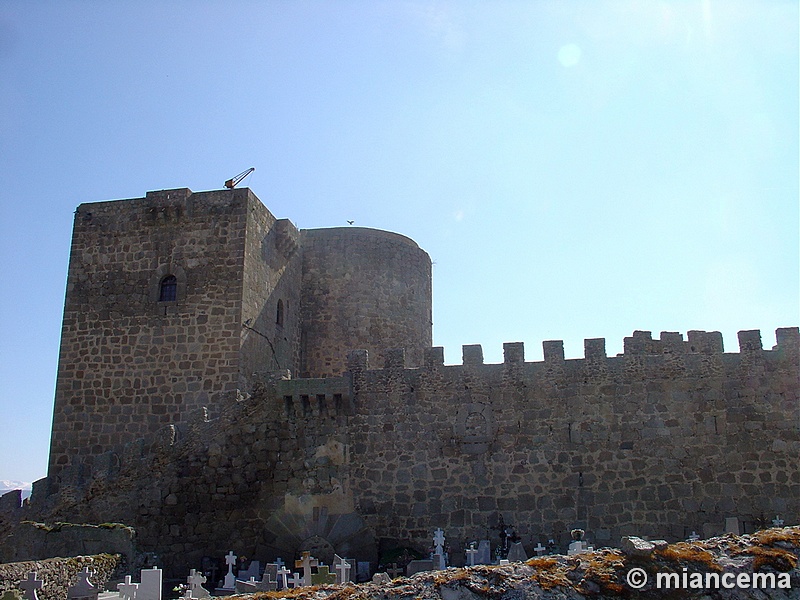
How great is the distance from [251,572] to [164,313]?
701 centimetres

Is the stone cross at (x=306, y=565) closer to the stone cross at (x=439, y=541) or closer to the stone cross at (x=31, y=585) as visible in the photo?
the stone cross at (x=439, y=541)

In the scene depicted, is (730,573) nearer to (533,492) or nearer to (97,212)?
(533,492)

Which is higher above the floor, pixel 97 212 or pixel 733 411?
pixel 97 212

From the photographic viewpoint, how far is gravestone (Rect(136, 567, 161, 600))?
32.3 ft

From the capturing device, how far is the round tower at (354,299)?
2100 cm

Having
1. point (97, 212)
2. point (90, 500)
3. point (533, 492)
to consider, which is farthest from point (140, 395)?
point (533, 492)

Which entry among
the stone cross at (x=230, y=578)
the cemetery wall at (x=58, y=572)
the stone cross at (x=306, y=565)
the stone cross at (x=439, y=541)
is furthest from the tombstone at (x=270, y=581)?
the stone cross at (x=439, y=541)

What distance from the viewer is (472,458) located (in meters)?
14.9

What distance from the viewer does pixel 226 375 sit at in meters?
17.1

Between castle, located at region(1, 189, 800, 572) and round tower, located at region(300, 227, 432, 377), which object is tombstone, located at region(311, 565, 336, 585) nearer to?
castle, located at region(1, 189, 800, 572)

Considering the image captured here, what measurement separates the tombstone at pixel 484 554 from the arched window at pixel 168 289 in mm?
9469

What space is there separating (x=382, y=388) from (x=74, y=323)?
27.5 ft

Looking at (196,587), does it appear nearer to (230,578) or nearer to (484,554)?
(230,578)

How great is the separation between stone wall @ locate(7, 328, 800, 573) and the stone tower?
2127 millimetres
